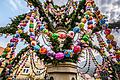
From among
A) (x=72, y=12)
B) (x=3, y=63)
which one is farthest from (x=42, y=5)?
(x=3, y=63)

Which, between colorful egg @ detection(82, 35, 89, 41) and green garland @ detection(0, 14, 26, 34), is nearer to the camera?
colorful egg @ detection(82, 35, 89, 41)

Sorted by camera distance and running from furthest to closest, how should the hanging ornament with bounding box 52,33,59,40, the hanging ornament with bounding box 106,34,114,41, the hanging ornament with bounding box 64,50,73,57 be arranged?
1. the hanging ornament with bounding box 106,34,114,41
2. the hanging ornament with bounding box 52,33,59,40
3. the hanging ornament with bounding box 64,50,73,57

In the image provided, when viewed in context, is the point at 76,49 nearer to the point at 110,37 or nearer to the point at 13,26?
the point at 110,37

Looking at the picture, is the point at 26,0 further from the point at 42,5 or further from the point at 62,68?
the point at 62,68

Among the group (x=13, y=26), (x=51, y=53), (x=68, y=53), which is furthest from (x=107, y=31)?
(x=13, y=26)

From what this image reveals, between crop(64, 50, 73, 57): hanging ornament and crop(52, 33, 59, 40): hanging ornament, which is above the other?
crop(52, 33, 59, 40): hanging ornament

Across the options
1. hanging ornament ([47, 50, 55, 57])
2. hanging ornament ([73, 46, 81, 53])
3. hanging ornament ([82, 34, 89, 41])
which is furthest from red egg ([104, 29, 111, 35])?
hanging ornament ([47, 50, 55, 57])

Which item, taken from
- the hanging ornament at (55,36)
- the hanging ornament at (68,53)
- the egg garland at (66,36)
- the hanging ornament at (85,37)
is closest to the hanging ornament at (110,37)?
the egg garland at (66,36)

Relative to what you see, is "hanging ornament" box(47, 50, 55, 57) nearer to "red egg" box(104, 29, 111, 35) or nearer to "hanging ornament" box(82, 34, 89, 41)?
"hanging ornament" box(82, 34, 89, 41)

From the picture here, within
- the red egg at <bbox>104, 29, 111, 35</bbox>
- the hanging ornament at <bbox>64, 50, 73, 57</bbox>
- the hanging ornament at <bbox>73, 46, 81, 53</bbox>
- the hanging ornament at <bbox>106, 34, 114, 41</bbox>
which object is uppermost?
the red egg at <bbox>104, 29, 111, 35</bbox>

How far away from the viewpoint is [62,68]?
400cm

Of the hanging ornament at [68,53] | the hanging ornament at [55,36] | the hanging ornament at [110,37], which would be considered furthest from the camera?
the hanging ornament at [110,37]

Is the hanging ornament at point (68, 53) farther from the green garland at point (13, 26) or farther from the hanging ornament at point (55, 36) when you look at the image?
the green garland at point (13, 26)

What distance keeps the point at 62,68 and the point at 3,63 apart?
4.38ft
